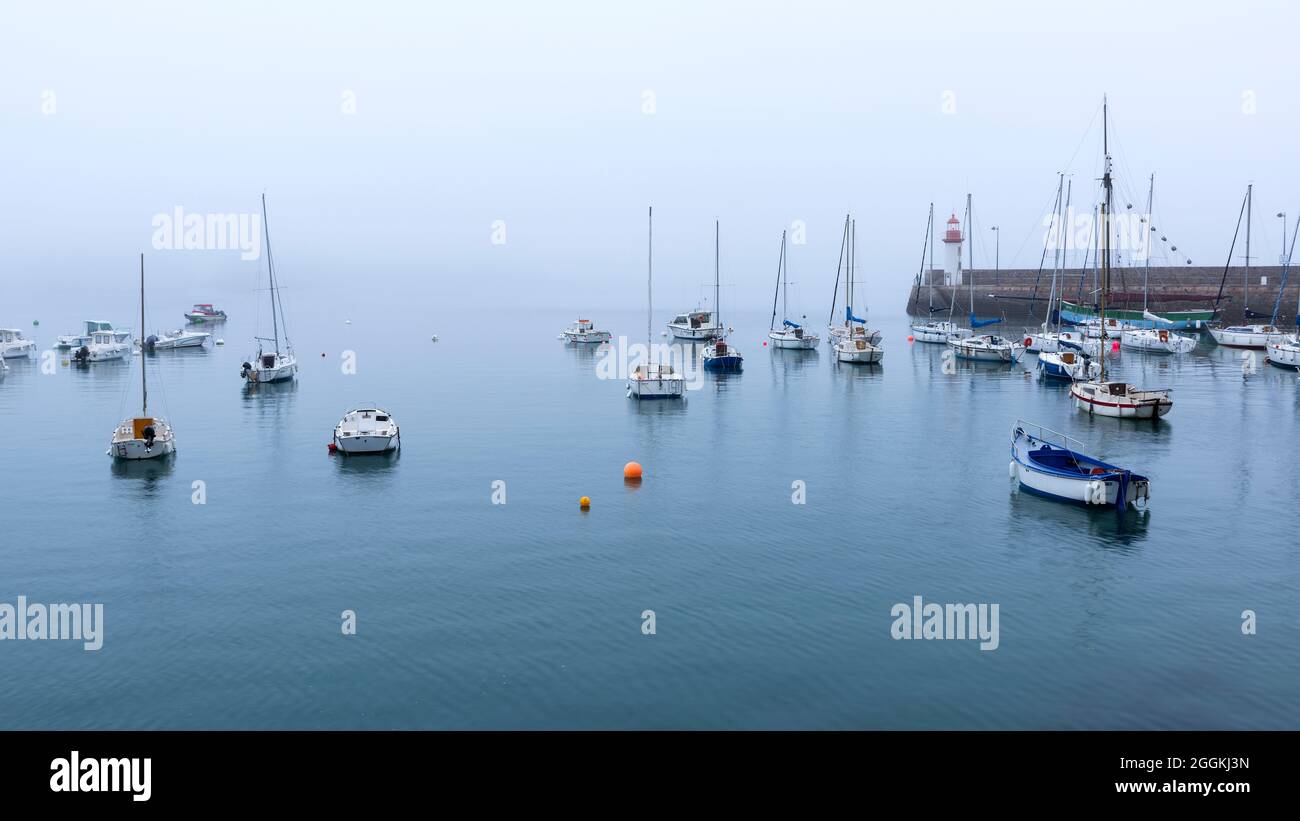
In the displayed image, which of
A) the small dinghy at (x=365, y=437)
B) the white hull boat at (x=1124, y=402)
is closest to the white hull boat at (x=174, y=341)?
the small dinghy at (x=365, y=437)

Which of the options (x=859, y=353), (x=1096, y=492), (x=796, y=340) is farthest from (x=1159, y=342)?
(x=1096, y=492)

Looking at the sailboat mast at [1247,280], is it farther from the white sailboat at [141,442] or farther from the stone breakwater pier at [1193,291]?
the white sailboat at [141,442]

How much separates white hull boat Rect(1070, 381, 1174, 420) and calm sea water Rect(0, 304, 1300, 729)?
4.32 ft

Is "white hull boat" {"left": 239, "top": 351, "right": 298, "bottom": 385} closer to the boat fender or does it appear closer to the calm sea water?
the calm sea water

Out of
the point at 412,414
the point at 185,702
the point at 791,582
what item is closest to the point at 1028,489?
the point at 791,582

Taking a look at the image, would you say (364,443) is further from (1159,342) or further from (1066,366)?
(1159,342)

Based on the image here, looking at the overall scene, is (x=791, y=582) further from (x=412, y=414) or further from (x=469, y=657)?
(x=412, y=414)

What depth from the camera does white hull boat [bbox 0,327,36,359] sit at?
12688 centimetres

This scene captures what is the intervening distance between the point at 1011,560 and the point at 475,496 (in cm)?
2445

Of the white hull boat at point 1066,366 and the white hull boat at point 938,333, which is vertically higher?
the white hull boat at point 938,333

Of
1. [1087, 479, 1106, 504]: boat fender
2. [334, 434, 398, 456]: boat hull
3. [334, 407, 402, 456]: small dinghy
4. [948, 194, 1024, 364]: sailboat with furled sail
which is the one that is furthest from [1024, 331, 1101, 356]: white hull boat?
[334, 434, 398, 456]: boat hull

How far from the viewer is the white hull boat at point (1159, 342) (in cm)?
12751

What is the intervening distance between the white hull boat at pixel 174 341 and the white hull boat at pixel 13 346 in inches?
614

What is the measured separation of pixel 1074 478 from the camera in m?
45.8
